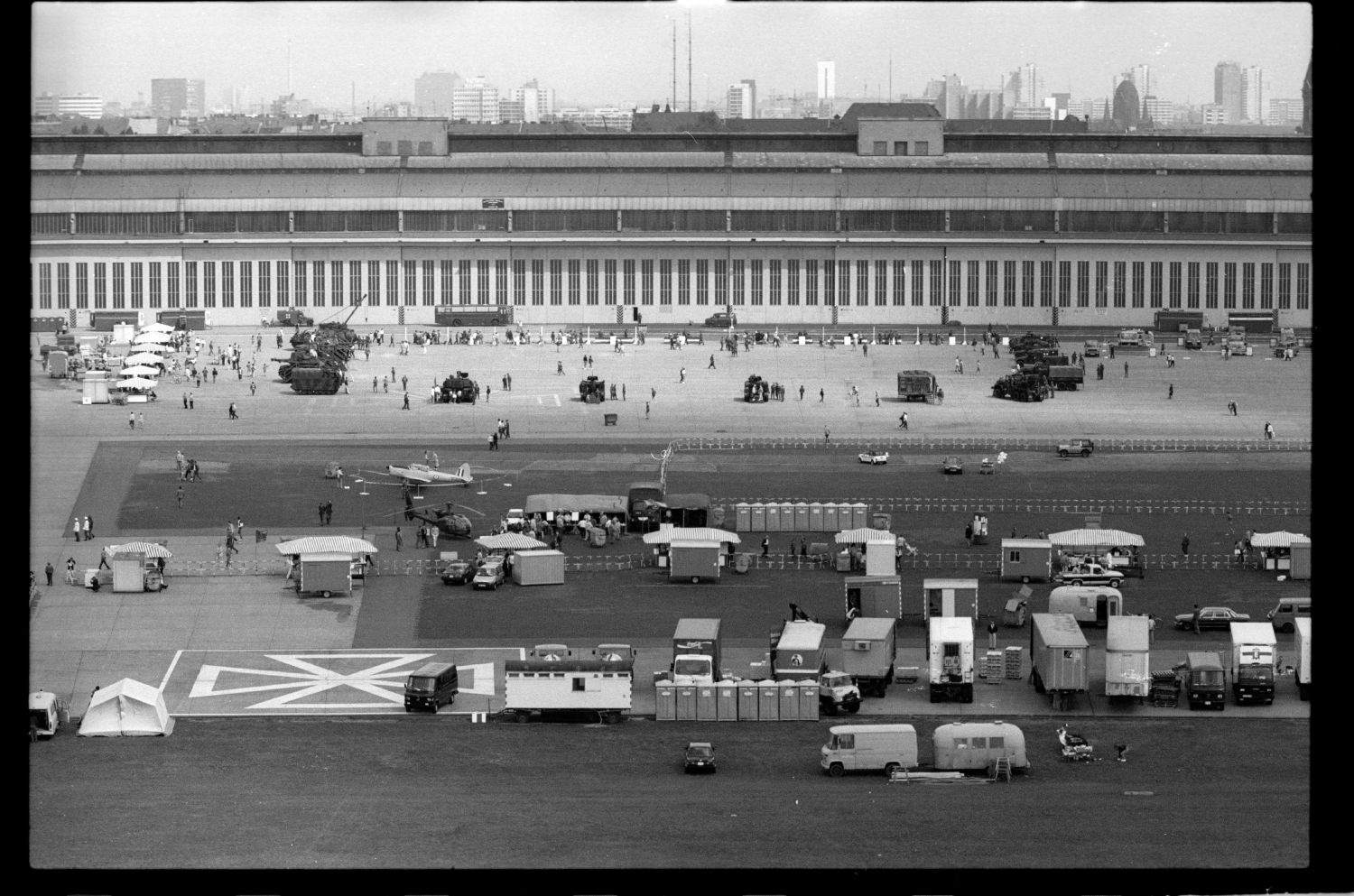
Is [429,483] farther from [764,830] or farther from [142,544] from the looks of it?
[764,830]

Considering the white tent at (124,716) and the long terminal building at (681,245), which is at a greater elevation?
the long terminal building at (681,245)

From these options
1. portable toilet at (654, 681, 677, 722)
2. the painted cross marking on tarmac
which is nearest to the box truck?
portable toilet at (654, 681, 677, 722)

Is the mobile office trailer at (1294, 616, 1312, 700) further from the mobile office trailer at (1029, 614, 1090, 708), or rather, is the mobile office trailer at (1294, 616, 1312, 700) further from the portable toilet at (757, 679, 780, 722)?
the portable toilet at (757, 679, 780, 722)

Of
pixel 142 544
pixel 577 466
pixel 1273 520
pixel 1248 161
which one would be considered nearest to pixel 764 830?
pixel 142 544

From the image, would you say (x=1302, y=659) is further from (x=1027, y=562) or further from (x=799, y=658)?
(x=1027, y=562)

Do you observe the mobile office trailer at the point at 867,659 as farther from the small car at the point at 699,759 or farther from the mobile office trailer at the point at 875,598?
the mobile office trailer at the point at 875,598

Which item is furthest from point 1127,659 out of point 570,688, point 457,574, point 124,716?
point 124,716

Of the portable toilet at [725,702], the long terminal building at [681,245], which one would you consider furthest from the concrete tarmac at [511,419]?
the long terminal building at [681,245]
